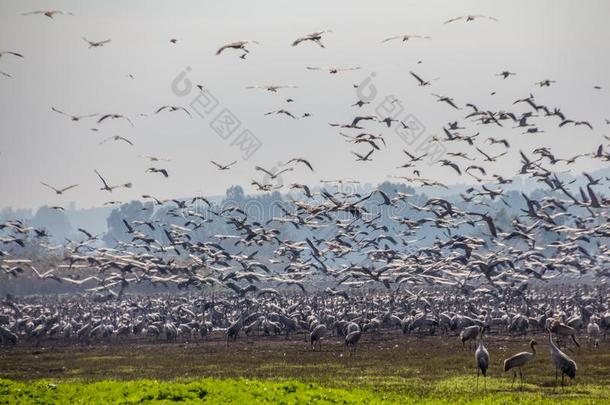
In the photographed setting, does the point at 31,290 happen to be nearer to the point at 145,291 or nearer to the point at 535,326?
the point at 145,291

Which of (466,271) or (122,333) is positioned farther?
(466,271)

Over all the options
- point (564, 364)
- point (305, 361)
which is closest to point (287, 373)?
point (305, 361)

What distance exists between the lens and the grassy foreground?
2341cm

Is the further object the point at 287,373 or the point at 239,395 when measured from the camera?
the point at 287,373

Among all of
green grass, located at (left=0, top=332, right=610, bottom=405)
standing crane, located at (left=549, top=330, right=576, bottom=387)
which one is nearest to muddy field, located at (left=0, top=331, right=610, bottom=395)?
green grass, located at (left=0, top=332, right=610, bottom=405)

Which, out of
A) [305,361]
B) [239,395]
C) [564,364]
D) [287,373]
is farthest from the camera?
[305,361]

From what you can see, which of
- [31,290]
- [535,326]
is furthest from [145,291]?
[535,326]

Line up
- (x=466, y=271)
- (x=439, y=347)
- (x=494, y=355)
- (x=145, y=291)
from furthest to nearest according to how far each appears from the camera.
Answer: (x=145, y=291)
(x=466, y=271)
(x=439, y=347)
(x=494, y=355)

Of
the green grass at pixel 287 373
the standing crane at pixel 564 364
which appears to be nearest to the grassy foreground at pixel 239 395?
the green grass at pixel 287 373

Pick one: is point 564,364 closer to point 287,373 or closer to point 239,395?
point 287,373

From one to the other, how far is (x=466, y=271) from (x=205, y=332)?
2281cm

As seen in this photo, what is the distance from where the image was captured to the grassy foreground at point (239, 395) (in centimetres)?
2341

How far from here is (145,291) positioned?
128 m

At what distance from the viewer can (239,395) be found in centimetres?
2381
